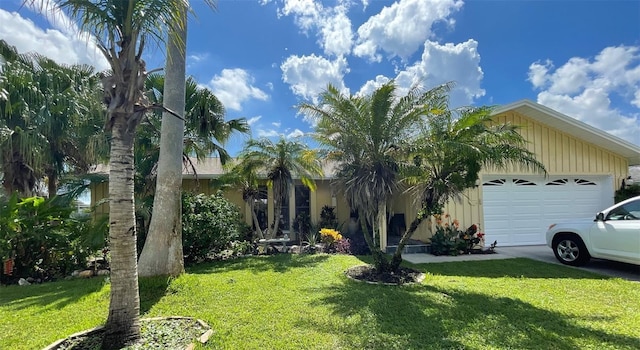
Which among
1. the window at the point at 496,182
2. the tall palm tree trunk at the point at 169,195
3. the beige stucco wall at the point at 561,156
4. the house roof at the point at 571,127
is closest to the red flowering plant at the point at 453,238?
the beige stucco wall at the point at 561,156

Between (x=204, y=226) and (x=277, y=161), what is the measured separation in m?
3.36

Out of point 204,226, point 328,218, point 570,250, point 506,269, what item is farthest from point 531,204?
point 204,226

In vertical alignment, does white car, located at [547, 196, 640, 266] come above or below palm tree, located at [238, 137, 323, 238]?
below

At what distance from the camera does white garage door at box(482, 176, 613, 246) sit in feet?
35.7

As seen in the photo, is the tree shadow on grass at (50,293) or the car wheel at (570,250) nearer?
the tree shadow on grass at (50,293)

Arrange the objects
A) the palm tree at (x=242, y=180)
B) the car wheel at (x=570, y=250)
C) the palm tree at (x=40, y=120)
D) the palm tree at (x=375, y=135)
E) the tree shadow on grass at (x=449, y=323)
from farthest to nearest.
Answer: the palm tree at (x=242, y=180) → the palm tree at (x=40, y=120) → the car wheel at (x=570, y=250) → the palm tree at (x=375, y=135) → the tree shadow on grass at (x=449, y=323)

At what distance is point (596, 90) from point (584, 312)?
1097 cm

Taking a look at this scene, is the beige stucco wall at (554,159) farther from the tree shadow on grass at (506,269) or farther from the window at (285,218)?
the window at (285,218)

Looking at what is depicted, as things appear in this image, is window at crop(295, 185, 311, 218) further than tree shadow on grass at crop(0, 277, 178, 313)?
Yes

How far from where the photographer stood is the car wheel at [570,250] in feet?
26.3

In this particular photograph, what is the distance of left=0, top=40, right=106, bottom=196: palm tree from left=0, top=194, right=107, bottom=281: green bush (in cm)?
167

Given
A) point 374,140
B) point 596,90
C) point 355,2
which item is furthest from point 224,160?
point 596,90

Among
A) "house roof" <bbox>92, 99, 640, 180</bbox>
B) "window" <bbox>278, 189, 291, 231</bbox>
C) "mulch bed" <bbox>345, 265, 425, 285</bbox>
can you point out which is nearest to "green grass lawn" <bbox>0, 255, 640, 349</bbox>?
"mulch bed" <bbox>345, 265, 425, 285</bbox>

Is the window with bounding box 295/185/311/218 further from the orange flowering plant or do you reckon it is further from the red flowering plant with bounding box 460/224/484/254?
the red flowering plant with bounding box 460/224/484/254
